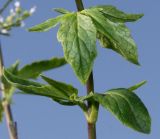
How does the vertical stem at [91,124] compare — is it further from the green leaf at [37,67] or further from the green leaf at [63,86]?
the green leaf at [37,67]

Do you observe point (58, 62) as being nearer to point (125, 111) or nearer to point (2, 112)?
point (2, 112)

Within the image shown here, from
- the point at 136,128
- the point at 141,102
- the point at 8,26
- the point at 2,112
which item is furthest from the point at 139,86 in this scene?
the point at 8,26

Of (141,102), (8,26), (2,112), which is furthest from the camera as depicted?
(8,26)

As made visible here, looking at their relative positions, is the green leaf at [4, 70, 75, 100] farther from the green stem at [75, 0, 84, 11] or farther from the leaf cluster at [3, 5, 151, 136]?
the green stem at [75, 0, 84, 11]

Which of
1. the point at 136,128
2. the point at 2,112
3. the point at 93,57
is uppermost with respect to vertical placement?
the point at 93,57

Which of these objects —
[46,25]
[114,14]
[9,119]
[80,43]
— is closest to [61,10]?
[46,25]

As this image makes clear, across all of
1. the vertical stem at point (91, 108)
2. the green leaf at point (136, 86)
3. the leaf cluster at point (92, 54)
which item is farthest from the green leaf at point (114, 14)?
the green leaf at point (136, 86)

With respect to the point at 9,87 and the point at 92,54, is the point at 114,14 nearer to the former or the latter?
the point at 92,54
